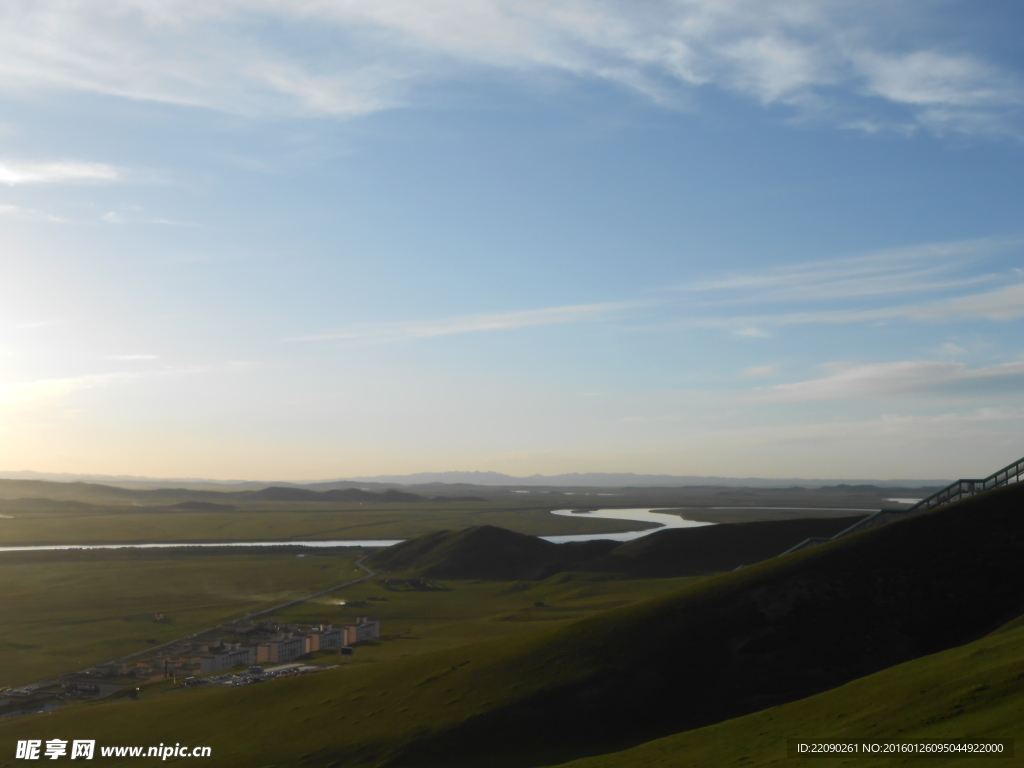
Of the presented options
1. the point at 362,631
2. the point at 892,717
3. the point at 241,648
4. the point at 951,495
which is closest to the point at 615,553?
the point at 362,631

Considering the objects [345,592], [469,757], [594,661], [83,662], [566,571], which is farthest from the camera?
[566,571]

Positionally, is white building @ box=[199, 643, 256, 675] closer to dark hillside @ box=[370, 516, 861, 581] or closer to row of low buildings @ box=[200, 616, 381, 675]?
row of low buildings @ box=[200, 616, 381, 675]

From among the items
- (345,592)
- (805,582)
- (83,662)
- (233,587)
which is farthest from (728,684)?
(233,587)

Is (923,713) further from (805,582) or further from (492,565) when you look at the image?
(492,565)

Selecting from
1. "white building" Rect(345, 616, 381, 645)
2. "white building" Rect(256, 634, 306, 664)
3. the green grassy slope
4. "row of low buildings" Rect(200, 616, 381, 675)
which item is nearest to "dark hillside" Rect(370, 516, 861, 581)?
"white building" Rect(345, 616, 381, 645)

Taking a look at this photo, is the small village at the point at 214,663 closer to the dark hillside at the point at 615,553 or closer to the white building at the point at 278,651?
the white building at the point at 278,651

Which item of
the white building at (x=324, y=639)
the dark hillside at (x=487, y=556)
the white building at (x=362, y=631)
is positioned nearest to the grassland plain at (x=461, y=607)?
the white building at (x=362, y=631)

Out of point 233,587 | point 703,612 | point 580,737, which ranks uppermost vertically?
point 703,612
